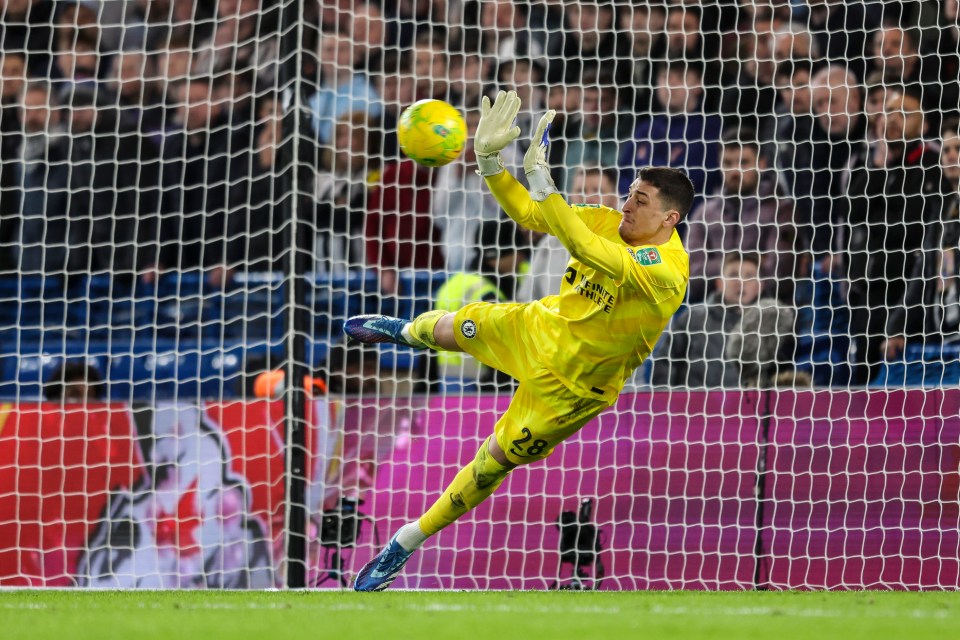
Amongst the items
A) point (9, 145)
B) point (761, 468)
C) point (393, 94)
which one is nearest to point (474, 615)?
point (761, 468)

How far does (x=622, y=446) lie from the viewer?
7.62 m

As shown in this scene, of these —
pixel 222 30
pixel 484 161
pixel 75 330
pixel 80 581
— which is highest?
pixel 222 30

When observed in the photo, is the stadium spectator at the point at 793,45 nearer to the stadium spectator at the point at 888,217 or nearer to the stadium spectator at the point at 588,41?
the stadium spectator at the point at 888,217

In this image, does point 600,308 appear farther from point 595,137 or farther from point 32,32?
point 32,32

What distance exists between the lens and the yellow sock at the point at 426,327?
6043 millimetres

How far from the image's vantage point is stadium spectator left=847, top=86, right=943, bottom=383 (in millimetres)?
Result: 7910

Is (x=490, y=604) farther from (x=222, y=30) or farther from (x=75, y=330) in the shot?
(x=222, y=30)

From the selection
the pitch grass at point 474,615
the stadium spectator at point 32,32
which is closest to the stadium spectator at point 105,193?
the stadium spectator at point 32,32

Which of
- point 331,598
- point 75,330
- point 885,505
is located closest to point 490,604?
point 331,598

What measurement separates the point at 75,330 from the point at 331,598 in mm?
3716

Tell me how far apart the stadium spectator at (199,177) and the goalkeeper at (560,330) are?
10.8ft

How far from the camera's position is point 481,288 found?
8258 mm

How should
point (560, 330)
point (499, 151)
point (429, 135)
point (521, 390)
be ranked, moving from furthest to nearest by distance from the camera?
point (521, 390)
point (560, 330)
point (429, 135)
point (499, 151)

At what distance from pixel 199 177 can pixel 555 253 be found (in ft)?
8.56
